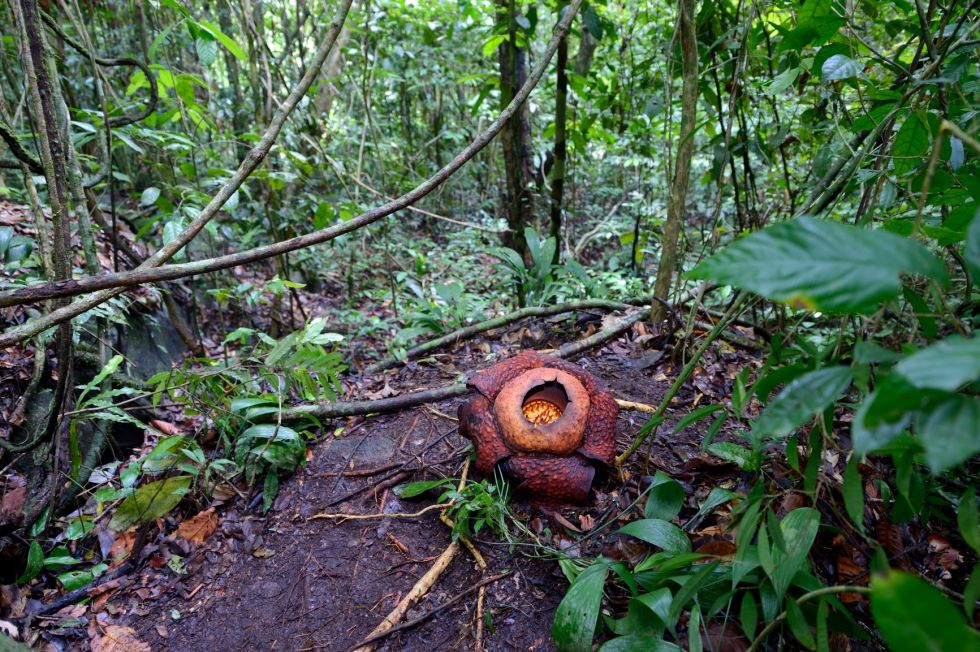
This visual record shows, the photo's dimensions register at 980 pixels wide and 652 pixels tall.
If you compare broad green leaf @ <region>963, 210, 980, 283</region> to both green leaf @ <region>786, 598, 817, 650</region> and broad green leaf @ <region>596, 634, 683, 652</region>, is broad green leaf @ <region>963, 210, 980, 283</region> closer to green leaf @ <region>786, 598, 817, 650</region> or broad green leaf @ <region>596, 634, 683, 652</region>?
green leaf @ <region>786, 598, 817, 650</region>

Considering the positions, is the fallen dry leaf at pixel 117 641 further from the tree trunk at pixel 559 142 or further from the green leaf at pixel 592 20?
the green leaf at pixel 592 20

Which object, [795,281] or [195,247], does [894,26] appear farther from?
[195,247]

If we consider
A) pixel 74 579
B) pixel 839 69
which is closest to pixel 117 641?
pixel 74 579

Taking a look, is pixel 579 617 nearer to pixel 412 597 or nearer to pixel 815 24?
pixel 412 597

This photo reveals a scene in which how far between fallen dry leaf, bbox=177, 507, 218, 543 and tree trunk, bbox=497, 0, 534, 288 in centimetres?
227

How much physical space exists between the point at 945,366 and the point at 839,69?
120 cm

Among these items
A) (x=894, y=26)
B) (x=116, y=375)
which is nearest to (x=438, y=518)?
(x=116, y=375)

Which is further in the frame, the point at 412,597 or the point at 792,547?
the point at 412,597

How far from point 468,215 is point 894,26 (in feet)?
17.8

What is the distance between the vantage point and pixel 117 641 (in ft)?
5.46

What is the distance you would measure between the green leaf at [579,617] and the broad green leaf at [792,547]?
1.40ft

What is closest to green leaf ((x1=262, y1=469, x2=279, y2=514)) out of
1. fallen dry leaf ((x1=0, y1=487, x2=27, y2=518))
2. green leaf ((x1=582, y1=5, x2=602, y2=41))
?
fallen dry leaf ((x1=0, y1=487, x2=27, y2=518))

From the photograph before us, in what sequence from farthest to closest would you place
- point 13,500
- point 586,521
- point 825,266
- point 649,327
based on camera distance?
point 649,327, point 13,500, point 586,521, point 825,266

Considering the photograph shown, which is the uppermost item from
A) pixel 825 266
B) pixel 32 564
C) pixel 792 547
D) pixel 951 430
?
pixel 825 266
